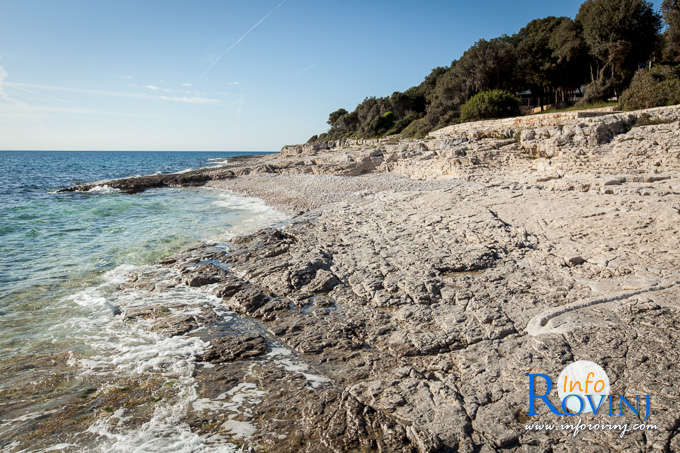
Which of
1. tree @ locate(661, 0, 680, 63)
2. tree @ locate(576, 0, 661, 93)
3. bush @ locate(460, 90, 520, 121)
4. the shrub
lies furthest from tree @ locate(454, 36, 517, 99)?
the shrub

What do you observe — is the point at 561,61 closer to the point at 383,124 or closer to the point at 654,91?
the point at 654,91

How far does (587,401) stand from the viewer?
3604 mm

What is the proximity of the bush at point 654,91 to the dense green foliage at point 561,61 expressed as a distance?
372mm

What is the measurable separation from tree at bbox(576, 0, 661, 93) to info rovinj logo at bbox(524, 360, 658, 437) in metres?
37.4

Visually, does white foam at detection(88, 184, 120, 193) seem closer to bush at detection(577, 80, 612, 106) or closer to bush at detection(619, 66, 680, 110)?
bush at detection(619, 66, 680, 110)

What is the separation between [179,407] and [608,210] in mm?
9670

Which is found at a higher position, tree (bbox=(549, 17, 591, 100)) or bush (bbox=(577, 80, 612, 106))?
tree (bbox=(549, 17, 591, 100))

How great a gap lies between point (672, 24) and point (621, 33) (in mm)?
3239

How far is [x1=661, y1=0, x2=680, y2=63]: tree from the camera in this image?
90.4 ft

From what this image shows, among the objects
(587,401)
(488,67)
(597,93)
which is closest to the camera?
(587,401)

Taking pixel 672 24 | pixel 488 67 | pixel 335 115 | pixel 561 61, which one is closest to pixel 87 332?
pixel 672 24

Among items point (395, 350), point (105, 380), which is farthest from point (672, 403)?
point (105, 380)

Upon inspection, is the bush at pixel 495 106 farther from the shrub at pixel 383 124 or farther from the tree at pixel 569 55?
the shrub at pixel 383 124

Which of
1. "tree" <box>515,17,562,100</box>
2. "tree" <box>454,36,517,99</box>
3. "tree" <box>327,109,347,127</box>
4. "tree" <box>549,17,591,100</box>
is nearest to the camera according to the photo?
"tree" <box>549,17,591,100</box>
